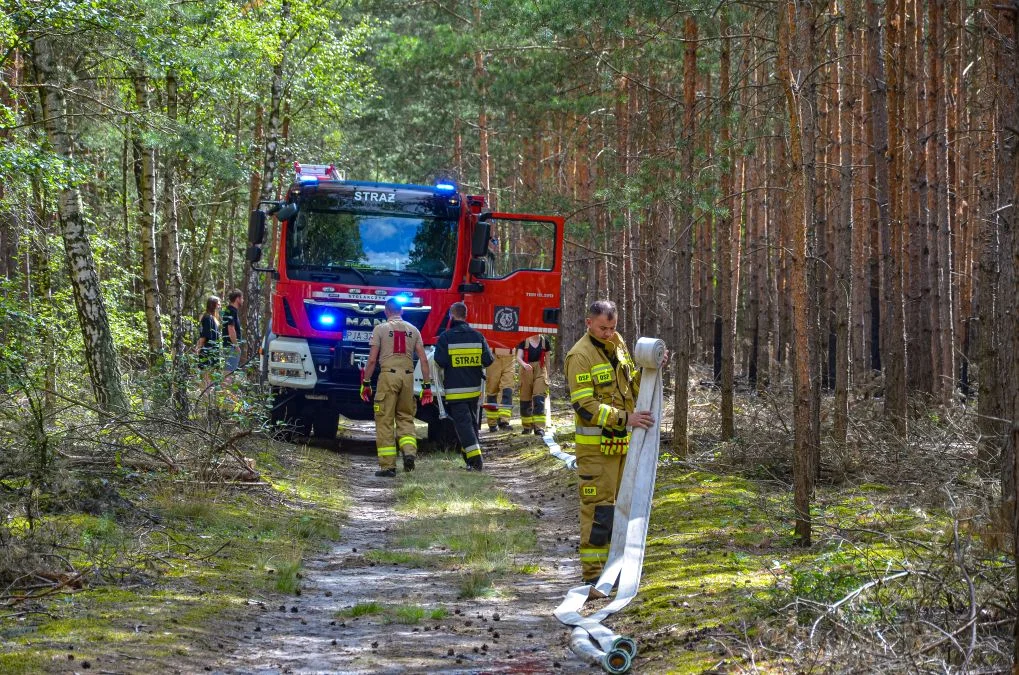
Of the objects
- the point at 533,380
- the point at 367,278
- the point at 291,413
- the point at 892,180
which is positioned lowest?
the point at 291,413

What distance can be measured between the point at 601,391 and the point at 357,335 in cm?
716

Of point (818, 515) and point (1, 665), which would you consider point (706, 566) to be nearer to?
point (818, 515)

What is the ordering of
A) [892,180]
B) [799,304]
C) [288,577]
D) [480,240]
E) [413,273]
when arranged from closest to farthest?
[288,577] → [799,304] → [892,180] → [480,240] → [413,273]

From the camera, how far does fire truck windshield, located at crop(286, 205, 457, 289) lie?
14383mm

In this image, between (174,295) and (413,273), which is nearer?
(413,273)

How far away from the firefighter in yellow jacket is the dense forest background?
1230 millimetres

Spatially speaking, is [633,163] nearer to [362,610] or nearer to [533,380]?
[533,380]

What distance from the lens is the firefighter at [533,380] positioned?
53.6 feet

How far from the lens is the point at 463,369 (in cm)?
Result: 1276

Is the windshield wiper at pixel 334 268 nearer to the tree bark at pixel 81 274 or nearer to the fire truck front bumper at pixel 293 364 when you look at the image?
the fire truck front bumper at pixel 293 364

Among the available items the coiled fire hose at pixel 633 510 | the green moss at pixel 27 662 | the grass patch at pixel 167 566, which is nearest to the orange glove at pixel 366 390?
the grass patch at pixel 167 566

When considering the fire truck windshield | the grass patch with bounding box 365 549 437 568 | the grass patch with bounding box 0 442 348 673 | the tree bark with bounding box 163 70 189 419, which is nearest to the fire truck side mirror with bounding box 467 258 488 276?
the fire truck windshield

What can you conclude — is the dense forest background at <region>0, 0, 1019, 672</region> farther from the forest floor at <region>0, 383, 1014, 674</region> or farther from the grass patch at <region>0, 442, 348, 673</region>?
the grass patch at <region>0, 442, 348, 673</region>

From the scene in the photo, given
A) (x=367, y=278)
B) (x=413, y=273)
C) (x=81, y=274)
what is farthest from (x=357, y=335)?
(x=81, y=274)
